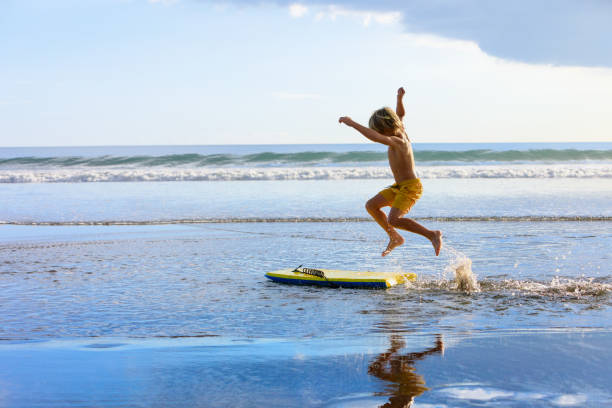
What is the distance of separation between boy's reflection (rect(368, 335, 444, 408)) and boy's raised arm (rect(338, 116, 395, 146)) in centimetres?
232

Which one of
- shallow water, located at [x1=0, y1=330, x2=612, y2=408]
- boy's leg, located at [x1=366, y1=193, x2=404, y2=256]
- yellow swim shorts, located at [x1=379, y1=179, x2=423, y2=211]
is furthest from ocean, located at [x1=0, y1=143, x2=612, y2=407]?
yellow swim shorts, located at [x1=379, y1=179, x2=423, y2=211]

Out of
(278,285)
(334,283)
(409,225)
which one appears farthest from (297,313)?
(409,225)

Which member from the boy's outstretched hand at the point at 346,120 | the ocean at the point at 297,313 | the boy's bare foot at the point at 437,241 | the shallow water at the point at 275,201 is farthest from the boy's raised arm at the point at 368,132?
the shallow water at the point at 275,201

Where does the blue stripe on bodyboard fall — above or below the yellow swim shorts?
below

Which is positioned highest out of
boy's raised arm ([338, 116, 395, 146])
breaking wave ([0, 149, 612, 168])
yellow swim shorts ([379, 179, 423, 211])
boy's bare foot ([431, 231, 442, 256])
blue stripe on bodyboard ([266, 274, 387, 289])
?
breaking wave ([0, 149, 612, 168])

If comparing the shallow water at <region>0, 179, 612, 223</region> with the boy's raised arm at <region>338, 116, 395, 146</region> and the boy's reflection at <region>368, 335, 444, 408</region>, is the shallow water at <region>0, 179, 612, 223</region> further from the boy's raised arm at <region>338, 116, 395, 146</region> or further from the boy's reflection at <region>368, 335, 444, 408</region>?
the boy's reflection at <region>368, 335, 444, 408</region>

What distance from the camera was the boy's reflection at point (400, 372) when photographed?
392 centimetres

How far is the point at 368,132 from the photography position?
6.75m

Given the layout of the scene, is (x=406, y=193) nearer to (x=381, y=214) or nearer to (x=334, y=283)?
(x=381, y=214)

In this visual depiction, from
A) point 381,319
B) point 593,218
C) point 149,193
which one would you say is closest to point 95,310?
point 381,319

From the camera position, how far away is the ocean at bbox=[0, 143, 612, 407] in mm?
4148

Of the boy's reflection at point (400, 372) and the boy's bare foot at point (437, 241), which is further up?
the boy's bare foot at point (437, 241)

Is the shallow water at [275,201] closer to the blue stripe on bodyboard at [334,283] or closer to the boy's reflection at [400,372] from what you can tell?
the blue stripe on bodyboard at [334,283]

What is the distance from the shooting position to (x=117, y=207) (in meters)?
18.9
